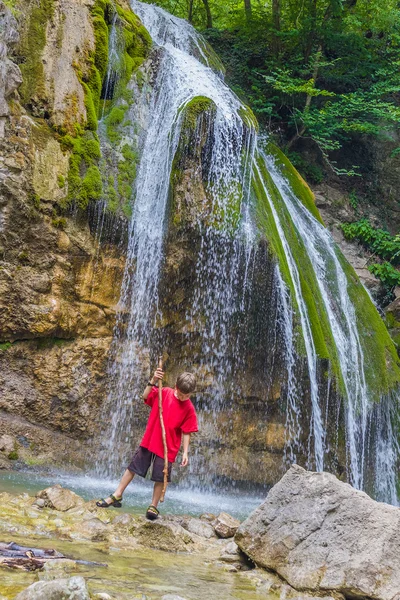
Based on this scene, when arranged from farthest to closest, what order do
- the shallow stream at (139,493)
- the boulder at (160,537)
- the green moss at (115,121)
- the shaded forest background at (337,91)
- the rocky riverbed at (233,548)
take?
the shaded forest background at (337,91) < the green moss at (115,121) < the shallow stream at (139,493) < the boulder at (160,537) < the rocky riverbed at (233,548)

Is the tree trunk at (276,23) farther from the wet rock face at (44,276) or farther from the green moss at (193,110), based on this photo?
the wet rock face at (44,276)

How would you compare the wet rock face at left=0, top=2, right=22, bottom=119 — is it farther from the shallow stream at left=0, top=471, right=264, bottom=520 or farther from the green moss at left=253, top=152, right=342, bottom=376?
the shallow stream at left=0, top=471, right=264, bottom=520

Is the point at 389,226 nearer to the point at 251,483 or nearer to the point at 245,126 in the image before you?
the point at 245,126

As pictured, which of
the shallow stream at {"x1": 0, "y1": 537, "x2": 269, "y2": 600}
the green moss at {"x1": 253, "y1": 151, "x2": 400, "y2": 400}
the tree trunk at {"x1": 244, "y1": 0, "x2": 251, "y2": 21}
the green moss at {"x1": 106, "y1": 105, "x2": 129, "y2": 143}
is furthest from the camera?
the tree trunk at {"x1": 244, "y1": 0, "x2": 251, "y2": 21}

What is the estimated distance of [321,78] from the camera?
1634 cm

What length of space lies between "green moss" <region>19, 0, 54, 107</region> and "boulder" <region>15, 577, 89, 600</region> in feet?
24.0

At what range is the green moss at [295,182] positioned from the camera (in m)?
12.0

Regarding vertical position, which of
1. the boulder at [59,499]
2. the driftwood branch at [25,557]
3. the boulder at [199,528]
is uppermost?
the driftwood branch at [25,557]

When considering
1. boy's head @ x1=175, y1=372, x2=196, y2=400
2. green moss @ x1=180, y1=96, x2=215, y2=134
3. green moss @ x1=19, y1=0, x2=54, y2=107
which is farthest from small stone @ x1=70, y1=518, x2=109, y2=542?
green moss @ x1=180, y1=96, x2=215, y2=134

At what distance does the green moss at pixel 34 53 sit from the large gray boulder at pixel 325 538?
6558 millimetres

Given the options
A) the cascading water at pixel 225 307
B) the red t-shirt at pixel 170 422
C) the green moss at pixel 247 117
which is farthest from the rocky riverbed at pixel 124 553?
the green moss at pixel 247 117

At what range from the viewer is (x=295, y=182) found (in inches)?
482

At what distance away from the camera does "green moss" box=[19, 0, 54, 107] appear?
8430 mm

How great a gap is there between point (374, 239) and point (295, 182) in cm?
350
